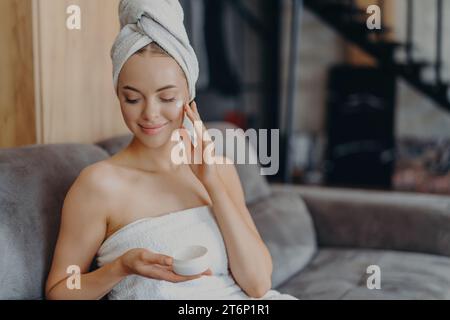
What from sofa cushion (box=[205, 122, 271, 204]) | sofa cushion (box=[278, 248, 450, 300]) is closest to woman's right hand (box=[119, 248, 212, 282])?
sofa cushion (box=[278, 248, 450, 300])

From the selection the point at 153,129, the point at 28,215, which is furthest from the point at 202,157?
the point at 28,215

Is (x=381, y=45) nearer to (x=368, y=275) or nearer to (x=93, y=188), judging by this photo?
(x=368, y=275)

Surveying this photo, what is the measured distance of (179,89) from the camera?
97 centimetres

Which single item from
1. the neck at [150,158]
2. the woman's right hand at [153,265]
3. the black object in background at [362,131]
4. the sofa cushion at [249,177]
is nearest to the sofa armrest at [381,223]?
the sofa cushion at [249,177]

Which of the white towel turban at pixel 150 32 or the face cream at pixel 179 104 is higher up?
the white towel turban at pixel 150 32

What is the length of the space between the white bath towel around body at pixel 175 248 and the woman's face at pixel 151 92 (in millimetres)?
169

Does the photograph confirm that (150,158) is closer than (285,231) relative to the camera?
Yes

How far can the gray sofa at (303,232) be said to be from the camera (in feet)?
3.55

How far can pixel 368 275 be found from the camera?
67.2 inches

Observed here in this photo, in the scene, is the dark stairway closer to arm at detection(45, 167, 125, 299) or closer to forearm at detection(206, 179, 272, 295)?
forearm at detection(206, 179, 272, 295)

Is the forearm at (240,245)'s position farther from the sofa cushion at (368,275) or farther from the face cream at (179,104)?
the sofa cushion at (368,275)

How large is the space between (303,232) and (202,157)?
3.24 ft

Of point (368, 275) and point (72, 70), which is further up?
point (72, 70)
